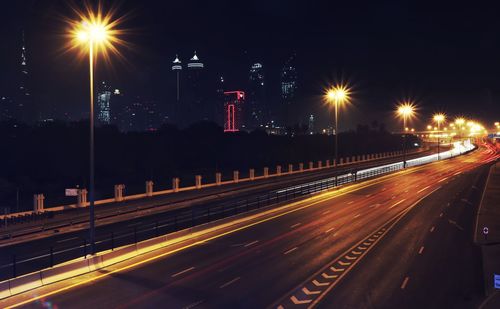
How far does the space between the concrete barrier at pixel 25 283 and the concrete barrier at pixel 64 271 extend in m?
0.21

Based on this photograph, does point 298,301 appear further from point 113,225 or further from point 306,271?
point 113,225

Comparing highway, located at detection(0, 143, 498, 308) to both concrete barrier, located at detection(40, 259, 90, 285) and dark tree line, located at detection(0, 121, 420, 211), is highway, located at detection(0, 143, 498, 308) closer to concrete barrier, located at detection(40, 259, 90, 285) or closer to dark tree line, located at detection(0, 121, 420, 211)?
concrete barrier, located at detection(40, 259, 90, 285)

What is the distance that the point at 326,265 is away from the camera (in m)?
19.7

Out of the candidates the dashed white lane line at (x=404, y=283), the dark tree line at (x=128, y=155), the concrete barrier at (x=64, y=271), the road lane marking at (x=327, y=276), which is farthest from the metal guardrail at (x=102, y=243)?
the dark tree line at (x=128, y=155)

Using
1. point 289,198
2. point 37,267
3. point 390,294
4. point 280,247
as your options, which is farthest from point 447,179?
point 37,267

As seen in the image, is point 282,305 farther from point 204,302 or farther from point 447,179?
point 447,179

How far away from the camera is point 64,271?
695 inches

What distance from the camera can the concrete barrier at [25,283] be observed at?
1554 cm

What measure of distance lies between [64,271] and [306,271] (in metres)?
9.37

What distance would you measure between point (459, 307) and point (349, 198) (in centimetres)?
2891

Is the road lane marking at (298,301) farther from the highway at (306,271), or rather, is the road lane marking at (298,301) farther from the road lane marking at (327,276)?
the road lane marking at (327,276)

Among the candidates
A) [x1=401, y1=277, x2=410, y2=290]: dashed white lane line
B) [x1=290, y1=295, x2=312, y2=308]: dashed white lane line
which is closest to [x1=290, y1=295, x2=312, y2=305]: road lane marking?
[x1=290, y1=295, x2=312, y2=308]: dashed white lane line

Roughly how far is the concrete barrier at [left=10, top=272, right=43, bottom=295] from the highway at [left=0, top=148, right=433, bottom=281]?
411mm

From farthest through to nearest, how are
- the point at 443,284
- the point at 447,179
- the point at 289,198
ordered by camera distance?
the point at 447,179
the point at 289,198
the point at 443,284
